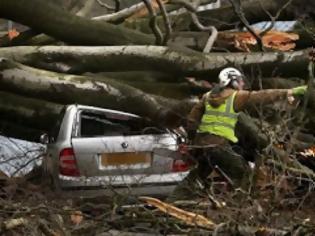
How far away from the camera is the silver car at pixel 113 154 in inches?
350

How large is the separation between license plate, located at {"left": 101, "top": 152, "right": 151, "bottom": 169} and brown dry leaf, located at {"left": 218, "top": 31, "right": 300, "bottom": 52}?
3028 mm

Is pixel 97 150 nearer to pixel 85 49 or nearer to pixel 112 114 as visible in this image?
pixel 112 114

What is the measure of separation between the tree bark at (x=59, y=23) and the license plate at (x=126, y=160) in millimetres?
1824

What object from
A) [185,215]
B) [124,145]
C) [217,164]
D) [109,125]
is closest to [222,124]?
[217,164]

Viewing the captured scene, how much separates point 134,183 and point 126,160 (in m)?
0.68

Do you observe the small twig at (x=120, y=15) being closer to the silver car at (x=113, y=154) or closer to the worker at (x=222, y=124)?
the silver car at (x=113, y=154)

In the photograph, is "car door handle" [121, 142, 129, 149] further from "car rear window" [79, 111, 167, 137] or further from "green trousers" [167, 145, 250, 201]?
"green trousers" [167, 145, 250, 201]

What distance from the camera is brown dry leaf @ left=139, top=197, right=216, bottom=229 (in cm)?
614

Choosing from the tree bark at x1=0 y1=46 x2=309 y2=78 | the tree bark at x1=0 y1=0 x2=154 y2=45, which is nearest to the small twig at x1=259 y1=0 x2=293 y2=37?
the tree bark at x1=0 y1=46 x2=309 y2=78

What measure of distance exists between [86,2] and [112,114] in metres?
5.18

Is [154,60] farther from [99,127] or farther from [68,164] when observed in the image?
[68,164]

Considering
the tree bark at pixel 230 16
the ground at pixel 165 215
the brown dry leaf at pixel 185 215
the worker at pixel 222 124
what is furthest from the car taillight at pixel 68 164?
the tree bark at pixel 230 16

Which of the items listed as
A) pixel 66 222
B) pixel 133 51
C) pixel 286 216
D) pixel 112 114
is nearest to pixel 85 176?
pixel 112 114

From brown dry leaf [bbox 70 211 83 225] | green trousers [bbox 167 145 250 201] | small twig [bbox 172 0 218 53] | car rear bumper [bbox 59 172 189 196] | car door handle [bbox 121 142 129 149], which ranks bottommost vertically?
car rear bumper [bbox 59 172 189 196]
